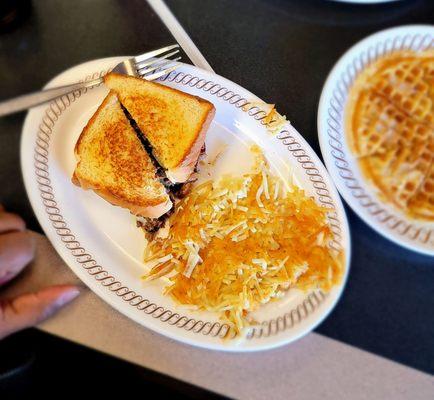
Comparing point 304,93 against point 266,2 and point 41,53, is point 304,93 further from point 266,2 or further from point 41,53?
point 41,53

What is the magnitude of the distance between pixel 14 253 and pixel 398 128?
1100mm

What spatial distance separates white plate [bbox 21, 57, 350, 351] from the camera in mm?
998

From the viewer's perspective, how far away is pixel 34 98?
104 cm

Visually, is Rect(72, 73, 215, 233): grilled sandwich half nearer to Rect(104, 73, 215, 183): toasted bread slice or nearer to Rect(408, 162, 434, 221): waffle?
Rect(104, 73, 215, 183): toasted bread slice

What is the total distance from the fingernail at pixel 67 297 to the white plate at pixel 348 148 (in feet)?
2.31

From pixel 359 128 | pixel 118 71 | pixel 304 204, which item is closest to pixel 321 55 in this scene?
pixel 359 128

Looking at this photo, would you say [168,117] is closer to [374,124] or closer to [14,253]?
[14,253]

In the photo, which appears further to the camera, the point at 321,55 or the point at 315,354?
the point at 321,55

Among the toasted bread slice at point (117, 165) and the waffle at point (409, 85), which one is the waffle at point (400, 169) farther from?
the toasted bread slice at point (117, 165)

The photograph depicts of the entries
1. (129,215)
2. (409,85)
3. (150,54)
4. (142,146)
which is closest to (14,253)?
(129,215)

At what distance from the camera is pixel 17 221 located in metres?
1.04

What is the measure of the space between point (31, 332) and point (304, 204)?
749 mm

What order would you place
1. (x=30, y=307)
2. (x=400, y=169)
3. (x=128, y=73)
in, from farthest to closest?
(x=400, y=169), (x=128, y=73), (x=30, y=307)

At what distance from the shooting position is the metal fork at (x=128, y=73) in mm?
1040
